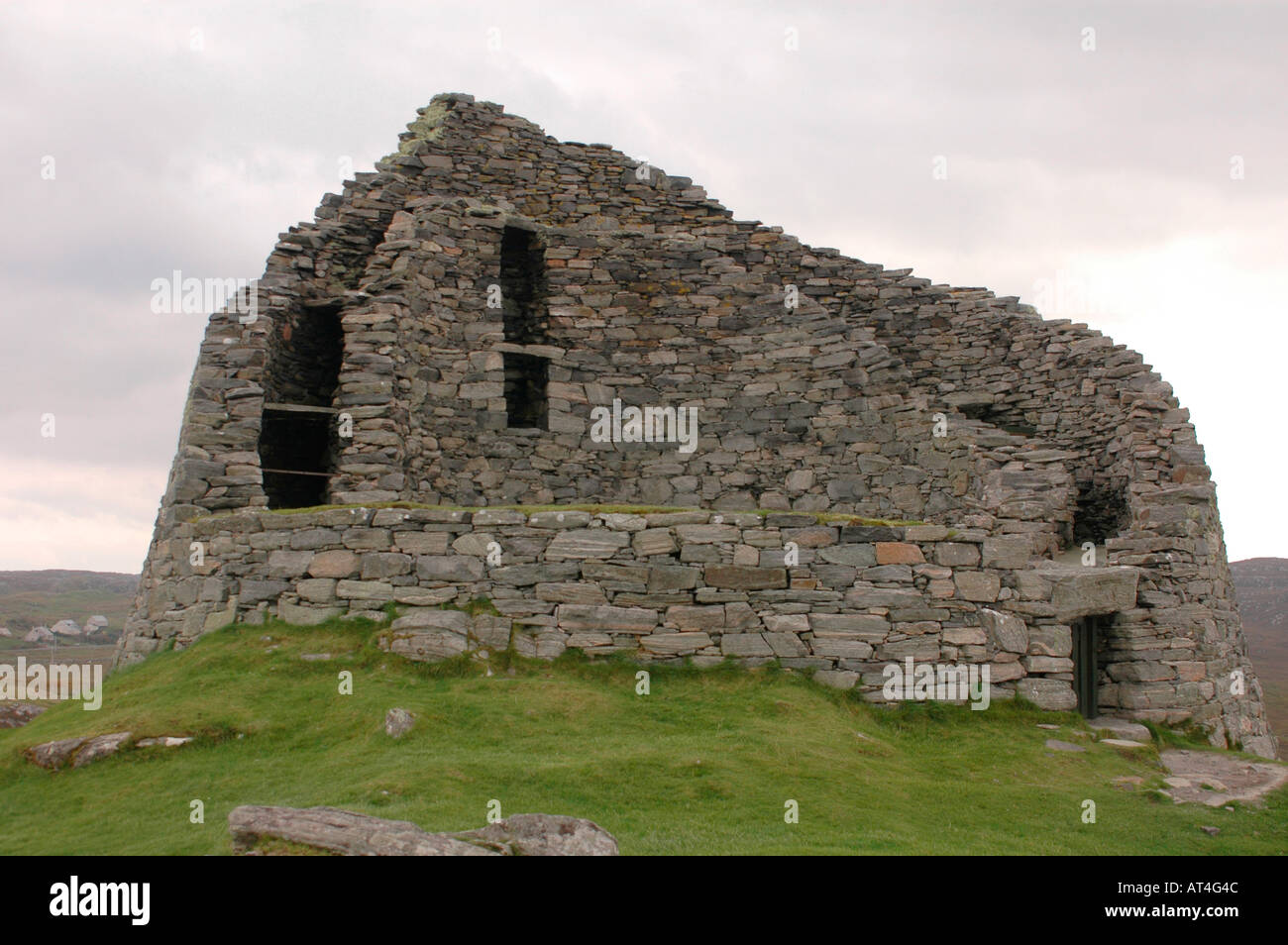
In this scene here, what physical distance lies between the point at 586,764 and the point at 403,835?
348 centimetres

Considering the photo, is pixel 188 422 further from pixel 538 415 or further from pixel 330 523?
pixel 538 415

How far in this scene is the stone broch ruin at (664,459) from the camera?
13000mm

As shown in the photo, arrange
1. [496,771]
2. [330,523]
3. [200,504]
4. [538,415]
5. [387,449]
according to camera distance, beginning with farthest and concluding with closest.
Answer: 1. [538,415]
2. [387,449]
3. [200,504]
4. [330,523]
5. [496,771]

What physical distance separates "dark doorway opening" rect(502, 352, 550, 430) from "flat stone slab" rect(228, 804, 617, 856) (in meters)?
13.3

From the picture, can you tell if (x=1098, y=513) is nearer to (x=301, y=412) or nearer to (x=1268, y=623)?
(x=301, y=412)

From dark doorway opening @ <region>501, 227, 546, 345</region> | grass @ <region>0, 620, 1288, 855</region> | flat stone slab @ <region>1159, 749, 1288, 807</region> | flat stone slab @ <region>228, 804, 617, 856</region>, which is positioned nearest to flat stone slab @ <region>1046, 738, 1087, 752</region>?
grass @ <region>0, 620, 1288, 855</region>

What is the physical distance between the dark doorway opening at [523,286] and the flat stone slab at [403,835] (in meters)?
14.3

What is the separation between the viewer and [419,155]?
71.5ft

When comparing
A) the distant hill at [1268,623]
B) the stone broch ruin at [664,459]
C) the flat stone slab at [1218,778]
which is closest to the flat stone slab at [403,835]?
the stone broch ruin at [664,459]

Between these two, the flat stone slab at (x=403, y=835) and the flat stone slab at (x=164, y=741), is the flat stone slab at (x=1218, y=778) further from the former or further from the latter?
the flat stone slab at (x=164, y=741)

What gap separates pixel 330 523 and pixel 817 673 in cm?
700

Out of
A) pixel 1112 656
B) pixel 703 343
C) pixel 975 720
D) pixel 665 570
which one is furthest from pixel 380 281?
pixel 1112 656

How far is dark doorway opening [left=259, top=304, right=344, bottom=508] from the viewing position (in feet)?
60.1

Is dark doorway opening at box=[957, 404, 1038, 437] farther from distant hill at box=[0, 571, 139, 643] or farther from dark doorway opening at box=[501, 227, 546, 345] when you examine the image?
distant hill at box=[0, 571, 139, 643]
